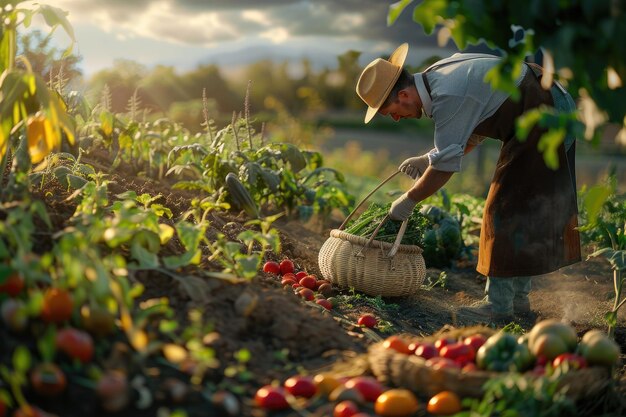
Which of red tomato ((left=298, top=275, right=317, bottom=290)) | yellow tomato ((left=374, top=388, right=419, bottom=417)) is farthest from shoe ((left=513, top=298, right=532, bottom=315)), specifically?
yellow tomato ((left=374, top=388, right=419, bottom=417))

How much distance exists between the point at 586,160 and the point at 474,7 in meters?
15.0

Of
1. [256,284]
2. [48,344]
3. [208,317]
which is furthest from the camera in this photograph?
[256,284]

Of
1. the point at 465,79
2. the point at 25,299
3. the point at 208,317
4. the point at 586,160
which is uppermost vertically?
the point at 465,79

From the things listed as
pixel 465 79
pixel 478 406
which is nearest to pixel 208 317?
pixel 478 406

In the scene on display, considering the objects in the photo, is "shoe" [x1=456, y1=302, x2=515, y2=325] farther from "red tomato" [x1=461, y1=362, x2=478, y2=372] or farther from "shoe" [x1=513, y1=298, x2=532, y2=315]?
"red tomato" [x1=461, y1=362, x2=478, y2=372]

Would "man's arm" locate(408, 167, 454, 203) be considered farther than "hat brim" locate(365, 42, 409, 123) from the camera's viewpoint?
No

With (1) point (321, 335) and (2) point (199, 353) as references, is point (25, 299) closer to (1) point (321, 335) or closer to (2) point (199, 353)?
(2) point (199, 353)

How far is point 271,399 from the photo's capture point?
2.52 meters

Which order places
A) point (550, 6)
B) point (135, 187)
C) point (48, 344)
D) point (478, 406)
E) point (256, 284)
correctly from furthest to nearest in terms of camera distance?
point (135, 187) → point (256, 284) → point (478, 406) → point (550, 6) → point (48, 344)

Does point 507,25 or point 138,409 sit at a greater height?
point 507,25

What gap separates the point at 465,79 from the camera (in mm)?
4242

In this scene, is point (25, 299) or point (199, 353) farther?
point (25, 299)

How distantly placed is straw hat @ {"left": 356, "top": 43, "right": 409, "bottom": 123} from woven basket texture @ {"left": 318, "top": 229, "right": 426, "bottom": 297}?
773 millimetres

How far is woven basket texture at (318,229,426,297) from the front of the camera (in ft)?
14.8
